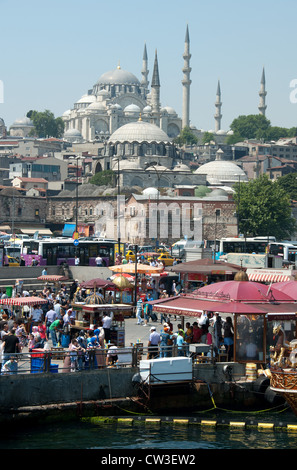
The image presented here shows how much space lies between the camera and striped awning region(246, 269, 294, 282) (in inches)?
893

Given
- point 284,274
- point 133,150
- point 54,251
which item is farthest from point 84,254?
point 133,150

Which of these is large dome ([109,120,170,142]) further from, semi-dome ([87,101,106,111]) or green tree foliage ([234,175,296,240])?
semi-dome ([87,101,106,111])

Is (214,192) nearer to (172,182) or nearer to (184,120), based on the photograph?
(172,182)

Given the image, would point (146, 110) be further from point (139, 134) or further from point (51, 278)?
point (51, 278)

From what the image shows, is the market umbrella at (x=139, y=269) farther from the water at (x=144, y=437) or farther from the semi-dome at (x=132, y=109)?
the semi-dome at (x=132, y=109)

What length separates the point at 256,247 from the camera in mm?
38469

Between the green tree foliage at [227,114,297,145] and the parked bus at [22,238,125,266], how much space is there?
10003 cm

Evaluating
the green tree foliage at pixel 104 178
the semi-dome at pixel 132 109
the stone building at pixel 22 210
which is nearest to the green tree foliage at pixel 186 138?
the semi-dome at pixel 132 109

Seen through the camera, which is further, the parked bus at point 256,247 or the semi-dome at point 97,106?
the semi-dome at point 97,106

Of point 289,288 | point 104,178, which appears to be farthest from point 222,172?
point 289,288

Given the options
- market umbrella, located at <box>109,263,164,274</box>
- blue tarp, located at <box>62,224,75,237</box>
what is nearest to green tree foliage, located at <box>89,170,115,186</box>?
blue tarp, located at <box>62,224,75,237</box>

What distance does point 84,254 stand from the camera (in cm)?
3123

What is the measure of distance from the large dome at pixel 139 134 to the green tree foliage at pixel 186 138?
2900 centimetres

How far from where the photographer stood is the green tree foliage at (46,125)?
410ft
